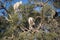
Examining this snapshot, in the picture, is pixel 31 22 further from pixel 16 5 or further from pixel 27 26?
pixel 16 5

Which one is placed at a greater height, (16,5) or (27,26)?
(16,5)

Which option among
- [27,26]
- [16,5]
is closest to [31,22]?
[27,26]

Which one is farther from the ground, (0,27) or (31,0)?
(31,0)

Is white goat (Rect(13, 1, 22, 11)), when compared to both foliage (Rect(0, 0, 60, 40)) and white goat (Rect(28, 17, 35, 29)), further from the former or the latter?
white goat (Rect(28, 17, 35, 29))

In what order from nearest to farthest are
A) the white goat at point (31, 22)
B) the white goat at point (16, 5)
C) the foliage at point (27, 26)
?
the foliage at point (27, 26), the white goat at point (31, 22), the white goat at point (16, 5)

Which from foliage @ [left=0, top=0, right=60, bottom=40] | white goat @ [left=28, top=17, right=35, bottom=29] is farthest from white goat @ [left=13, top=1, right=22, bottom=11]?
white goat @ [left=28, top=17, right=35, bottom=29]

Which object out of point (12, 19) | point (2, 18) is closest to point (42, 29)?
point (12, 19)

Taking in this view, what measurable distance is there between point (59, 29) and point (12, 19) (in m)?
0.89

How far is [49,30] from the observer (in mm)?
4074

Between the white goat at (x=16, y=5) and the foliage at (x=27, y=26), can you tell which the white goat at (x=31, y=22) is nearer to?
the foliage at (x=27, y=26)

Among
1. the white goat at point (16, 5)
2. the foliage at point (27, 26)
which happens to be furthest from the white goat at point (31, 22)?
the white goat at point (16, 5)

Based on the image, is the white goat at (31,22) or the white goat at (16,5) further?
the white goat at (16,5)

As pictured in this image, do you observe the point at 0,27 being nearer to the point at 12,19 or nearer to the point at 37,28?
the point at 12,19

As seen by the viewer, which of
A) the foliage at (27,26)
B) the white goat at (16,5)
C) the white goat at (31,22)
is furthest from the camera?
the white goat at (16,5)
